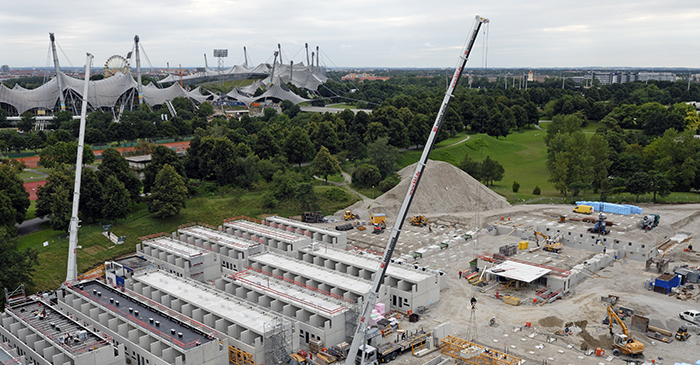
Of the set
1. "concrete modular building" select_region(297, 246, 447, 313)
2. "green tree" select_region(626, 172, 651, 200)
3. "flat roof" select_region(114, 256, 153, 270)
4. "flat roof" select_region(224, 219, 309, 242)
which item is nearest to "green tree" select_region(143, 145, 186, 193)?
"flat roof" select_region(224, 219, 309, 242)

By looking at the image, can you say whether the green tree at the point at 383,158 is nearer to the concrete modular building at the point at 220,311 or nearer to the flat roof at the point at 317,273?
the flat roof at the point at 317,273

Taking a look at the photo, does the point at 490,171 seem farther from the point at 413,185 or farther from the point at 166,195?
the point at 413,185

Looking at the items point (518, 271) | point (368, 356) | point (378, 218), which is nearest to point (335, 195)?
point (378, 218)

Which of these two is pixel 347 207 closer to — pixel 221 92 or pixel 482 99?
pixel 482 99

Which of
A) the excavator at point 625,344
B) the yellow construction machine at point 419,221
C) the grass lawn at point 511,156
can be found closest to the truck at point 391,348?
the excavator at point 625,344

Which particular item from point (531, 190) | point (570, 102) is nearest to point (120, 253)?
point (531, 190)

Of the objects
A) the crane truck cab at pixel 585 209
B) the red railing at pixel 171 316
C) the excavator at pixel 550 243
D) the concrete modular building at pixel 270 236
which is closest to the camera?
the red railing at pixel 171 316

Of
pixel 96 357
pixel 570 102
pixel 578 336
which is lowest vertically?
pixel 578 336
